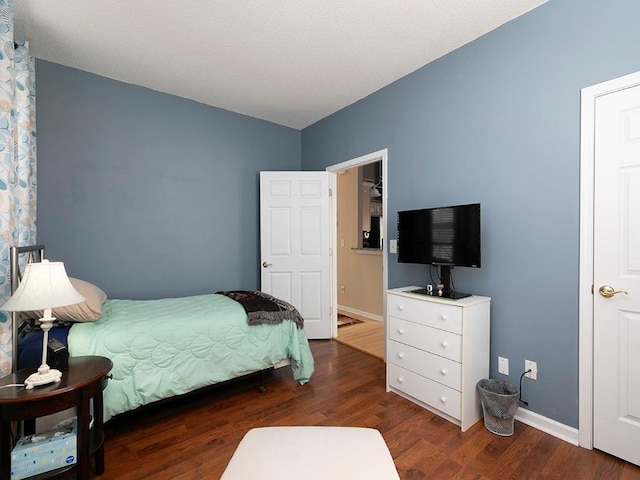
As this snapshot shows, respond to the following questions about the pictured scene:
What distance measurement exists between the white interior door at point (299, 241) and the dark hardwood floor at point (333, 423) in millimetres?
1252

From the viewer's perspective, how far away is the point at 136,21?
2191 mm

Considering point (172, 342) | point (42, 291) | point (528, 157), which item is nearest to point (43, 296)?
point (42, 291)

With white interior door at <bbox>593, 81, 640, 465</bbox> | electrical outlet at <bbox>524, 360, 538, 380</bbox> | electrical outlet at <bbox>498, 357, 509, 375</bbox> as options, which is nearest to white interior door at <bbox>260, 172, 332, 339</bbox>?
electrical outlet at <bbox>498, 357, 509, 375</bbox>

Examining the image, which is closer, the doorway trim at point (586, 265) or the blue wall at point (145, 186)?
the doorway trim at point (586, 265)

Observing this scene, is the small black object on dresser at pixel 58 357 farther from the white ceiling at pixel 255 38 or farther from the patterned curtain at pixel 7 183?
the white ceiling at pixel 255 38

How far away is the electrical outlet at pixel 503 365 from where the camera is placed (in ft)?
7.14

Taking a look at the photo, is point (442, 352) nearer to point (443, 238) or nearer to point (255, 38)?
point (443, 238)

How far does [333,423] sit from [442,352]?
2.95ft

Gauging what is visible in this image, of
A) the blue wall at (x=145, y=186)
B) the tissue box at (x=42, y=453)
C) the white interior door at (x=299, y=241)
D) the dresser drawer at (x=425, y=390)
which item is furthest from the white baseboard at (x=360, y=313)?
the tissue box at (x=42, y=453)

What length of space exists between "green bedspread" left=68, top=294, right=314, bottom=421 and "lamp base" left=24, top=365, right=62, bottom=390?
0.32 meters

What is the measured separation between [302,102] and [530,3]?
2201 millimetres

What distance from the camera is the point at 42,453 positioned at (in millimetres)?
1409

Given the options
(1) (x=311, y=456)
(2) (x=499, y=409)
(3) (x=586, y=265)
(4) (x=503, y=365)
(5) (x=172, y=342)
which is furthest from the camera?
(4) (x=503, y=365)

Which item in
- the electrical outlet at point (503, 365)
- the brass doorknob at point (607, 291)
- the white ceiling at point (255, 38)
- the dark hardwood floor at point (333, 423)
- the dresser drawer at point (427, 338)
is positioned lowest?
the dark hardwood floor at point (333, 423)
